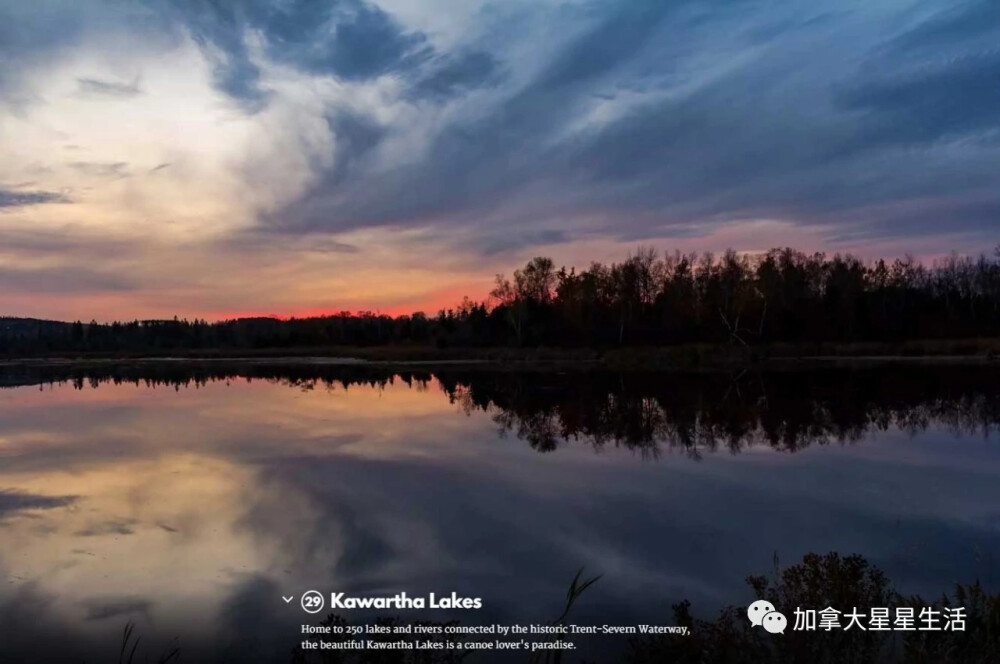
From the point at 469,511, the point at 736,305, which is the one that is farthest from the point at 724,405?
the point at 736,305

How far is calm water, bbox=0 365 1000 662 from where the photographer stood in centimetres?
633

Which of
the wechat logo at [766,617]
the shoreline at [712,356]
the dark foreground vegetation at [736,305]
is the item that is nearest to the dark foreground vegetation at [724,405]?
the shoreline at [712,356]

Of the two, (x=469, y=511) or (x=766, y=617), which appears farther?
(x=469, y=511)

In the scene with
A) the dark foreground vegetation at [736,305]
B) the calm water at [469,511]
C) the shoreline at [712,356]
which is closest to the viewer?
the calm water at [469,511]

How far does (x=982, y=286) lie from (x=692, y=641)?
88.7 m

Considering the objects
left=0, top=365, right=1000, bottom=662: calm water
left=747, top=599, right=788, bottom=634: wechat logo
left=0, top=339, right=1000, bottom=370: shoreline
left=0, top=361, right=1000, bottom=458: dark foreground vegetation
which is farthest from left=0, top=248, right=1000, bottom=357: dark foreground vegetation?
left=747, top=599, right=788, bottom=634: wechat logo

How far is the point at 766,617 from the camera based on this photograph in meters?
5.21

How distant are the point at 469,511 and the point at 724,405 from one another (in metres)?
14.0

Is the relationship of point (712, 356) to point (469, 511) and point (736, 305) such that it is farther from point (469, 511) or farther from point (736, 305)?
point (469, 511)

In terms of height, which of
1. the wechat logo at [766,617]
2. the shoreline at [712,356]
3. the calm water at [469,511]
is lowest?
the calm water at [469,511]

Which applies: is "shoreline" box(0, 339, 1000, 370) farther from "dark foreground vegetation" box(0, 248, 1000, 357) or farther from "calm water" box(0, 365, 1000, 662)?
"calm water" box(0, 365, 1000, 662)

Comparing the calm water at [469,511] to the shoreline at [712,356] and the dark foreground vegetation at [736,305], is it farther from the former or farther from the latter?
the dark foreground vegetation at [736,305]

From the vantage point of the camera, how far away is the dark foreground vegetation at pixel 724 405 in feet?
51.2

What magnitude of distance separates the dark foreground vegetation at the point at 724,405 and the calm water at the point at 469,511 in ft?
0.59
